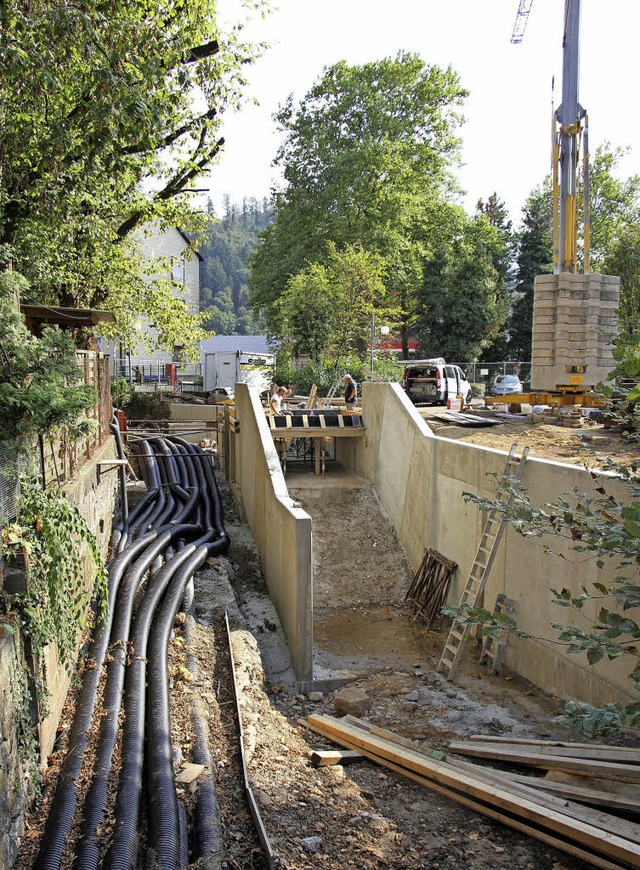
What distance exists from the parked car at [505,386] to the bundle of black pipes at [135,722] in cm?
2307

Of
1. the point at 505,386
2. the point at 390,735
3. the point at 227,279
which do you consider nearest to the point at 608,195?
the point at 505,386

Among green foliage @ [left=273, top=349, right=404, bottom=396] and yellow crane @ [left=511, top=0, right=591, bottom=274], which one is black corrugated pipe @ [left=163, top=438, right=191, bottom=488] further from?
yellow crane @ [left=511, top=0, right=591, bottom=274]

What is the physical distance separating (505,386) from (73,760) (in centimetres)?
2998

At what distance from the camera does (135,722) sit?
20.8 ft

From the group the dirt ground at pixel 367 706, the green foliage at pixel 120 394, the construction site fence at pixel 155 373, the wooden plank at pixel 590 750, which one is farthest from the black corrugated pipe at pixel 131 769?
the construction site fence at pixel 155 373

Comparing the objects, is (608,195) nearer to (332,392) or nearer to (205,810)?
(332,392)

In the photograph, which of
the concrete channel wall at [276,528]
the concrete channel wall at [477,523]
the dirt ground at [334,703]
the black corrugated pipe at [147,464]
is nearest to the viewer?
the dirt ground at [334,703]

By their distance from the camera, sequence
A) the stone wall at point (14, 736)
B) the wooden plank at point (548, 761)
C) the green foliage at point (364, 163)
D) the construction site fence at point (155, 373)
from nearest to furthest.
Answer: the stone wall at point (14, 736) → the wooden plank at point (548, 761) → the green foliage at point (364, 163) → the construction site fence at point (155, 373)

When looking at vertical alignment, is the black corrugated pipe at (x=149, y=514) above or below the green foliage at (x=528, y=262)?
below

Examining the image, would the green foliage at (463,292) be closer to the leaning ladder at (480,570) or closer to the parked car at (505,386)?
the parked car at (505,386)

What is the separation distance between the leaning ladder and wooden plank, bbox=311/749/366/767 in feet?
10.2

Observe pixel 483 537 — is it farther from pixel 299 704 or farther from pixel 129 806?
pixel 129 806

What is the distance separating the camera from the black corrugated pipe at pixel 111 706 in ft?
16.0

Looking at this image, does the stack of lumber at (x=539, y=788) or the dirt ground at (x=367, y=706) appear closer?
the stack of lumber at (x=539, y=788)
